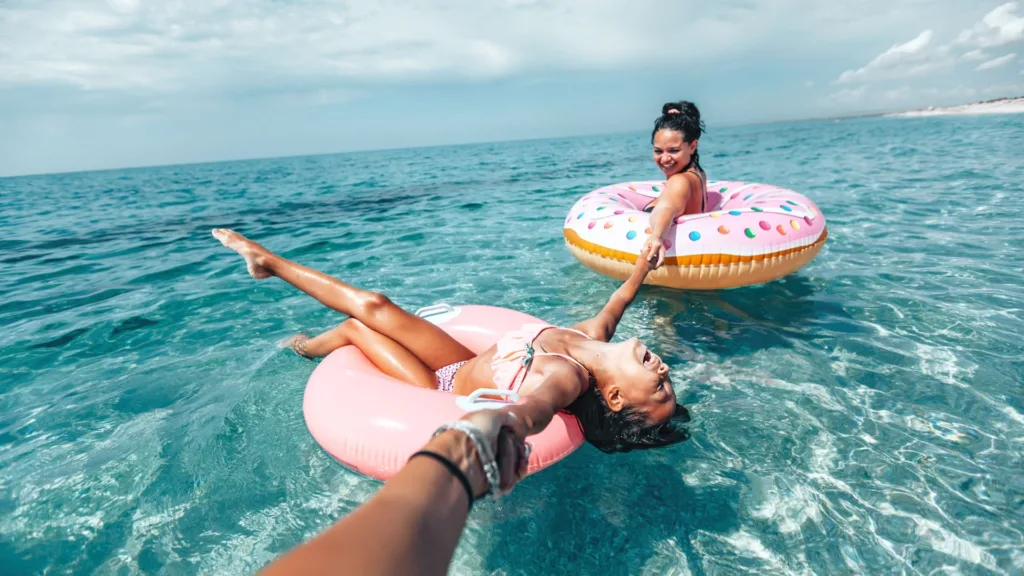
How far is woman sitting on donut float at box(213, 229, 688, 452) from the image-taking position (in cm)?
227

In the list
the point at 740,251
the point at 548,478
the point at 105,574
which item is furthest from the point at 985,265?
the point at 105,574

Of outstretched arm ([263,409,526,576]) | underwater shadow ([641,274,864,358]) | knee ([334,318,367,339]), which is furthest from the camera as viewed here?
underwater shadow ([641,274,864,358])

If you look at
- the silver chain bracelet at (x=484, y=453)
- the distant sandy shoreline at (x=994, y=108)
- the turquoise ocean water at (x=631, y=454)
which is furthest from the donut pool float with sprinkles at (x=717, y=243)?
the distant sandy shoreline at (x=994, y=108)

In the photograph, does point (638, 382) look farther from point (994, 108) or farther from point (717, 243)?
point (994, 108)

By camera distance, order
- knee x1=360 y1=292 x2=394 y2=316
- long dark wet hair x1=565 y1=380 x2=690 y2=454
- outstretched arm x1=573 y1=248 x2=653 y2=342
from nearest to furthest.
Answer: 1. long dark wet hair x1=565 y1=380 x2=690 y2=454
2. outstretched arm x1=573 y1=248 x2=653 y2=342
3. knee x1=360 y1=292 x2=394 y2=316

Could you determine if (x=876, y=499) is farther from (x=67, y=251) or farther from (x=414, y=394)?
(x=67, y=251)

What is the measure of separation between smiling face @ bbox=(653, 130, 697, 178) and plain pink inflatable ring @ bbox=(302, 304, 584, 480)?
2761 millimetres

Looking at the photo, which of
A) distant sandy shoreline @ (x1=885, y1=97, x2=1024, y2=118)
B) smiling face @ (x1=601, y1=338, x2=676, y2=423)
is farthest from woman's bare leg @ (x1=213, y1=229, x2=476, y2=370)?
distant sandy shoreline @ (x1=885, y1=97, x2=1024, y2=118)

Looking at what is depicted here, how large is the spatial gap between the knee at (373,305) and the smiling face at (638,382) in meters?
1.29

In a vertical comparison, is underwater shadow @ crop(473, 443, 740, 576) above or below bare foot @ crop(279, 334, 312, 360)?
below

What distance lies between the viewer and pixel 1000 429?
2.74 meters

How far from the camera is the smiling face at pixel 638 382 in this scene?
2270 mm

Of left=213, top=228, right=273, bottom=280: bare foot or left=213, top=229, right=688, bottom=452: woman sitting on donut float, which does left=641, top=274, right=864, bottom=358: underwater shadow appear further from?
left=213, top=228, right=273, bottom=280: bare foot

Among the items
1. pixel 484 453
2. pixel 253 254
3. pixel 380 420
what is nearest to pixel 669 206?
pixel 380 420
